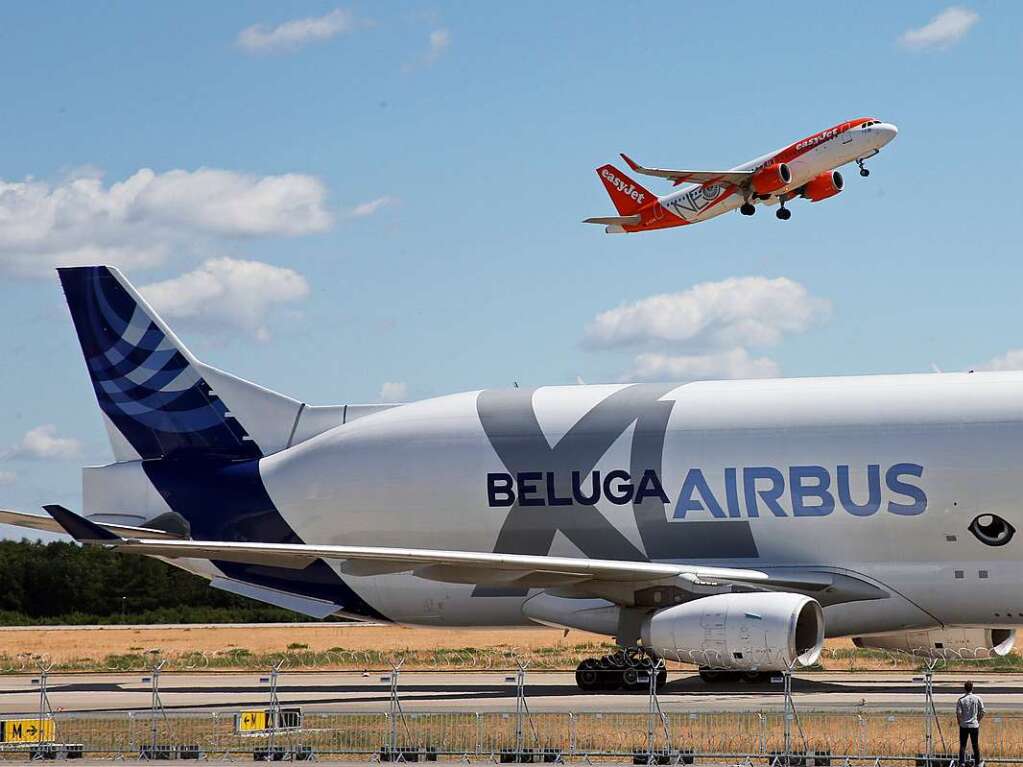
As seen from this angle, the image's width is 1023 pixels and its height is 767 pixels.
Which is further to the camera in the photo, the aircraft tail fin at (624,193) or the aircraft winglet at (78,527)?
the aircraft tail fin at (624,193)

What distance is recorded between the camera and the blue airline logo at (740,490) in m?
30.8

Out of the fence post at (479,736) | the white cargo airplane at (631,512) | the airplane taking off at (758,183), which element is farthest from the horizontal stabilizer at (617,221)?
the fence post at (479,736)

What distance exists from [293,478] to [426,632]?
27746 mm

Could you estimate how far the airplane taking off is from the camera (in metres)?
51.6

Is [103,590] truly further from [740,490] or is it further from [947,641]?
[947,641]

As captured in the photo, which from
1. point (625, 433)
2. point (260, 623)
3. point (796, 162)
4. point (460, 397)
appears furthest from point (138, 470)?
point (260, 623)

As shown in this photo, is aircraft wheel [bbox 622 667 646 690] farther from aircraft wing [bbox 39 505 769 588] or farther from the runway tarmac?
aircraft wing [bbox 39 505 769 588]

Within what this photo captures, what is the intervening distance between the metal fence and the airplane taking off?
31.1 metres

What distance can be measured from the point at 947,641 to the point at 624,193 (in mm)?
28025

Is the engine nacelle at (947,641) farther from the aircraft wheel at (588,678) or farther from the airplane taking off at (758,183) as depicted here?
the airplane taking off at (758,183)

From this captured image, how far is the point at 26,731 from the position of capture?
22.6m

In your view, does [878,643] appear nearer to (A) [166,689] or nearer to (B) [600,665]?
(B) [600,665]

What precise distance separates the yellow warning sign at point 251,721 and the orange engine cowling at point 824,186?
113 feet

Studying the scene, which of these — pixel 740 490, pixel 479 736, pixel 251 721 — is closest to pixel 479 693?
→ pixel 740 490
